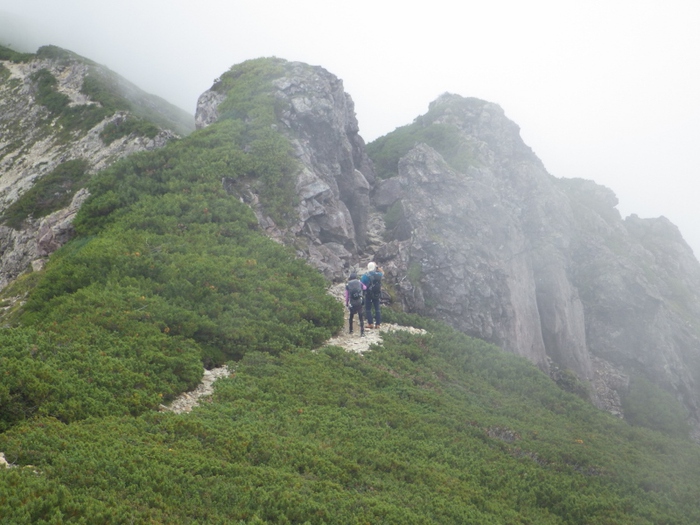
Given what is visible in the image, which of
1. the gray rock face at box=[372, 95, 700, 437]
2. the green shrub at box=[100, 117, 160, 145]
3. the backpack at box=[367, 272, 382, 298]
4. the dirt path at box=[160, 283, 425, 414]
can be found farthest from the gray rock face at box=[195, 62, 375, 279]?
the backpack at box=[367, 272, 382, 298]

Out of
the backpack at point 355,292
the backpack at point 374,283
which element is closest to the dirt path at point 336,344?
the backpack at point 355,292

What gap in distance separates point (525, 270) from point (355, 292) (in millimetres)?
26576

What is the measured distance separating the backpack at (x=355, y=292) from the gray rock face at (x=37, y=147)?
50.4 feet

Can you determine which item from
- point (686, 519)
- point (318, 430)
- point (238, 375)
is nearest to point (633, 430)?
point (686, 519)

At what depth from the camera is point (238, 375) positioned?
17078 mm

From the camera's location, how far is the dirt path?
48.5 feet

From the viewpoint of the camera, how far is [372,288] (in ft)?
80.2

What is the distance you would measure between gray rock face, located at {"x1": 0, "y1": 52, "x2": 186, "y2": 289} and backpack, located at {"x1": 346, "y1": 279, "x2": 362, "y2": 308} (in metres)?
15.3

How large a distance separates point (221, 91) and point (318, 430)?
1392 inches

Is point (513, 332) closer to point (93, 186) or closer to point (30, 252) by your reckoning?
point (93, 186)

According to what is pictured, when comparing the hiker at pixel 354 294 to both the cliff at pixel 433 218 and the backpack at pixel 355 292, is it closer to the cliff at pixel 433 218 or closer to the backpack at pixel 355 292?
the backpack at pixel 355 292

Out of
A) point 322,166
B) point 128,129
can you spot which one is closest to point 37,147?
point 128,129

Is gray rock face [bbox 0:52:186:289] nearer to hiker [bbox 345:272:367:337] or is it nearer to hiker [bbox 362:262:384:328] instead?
hiker [bbox 345:272:367:337]

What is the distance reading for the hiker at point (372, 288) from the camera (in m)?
24.1
